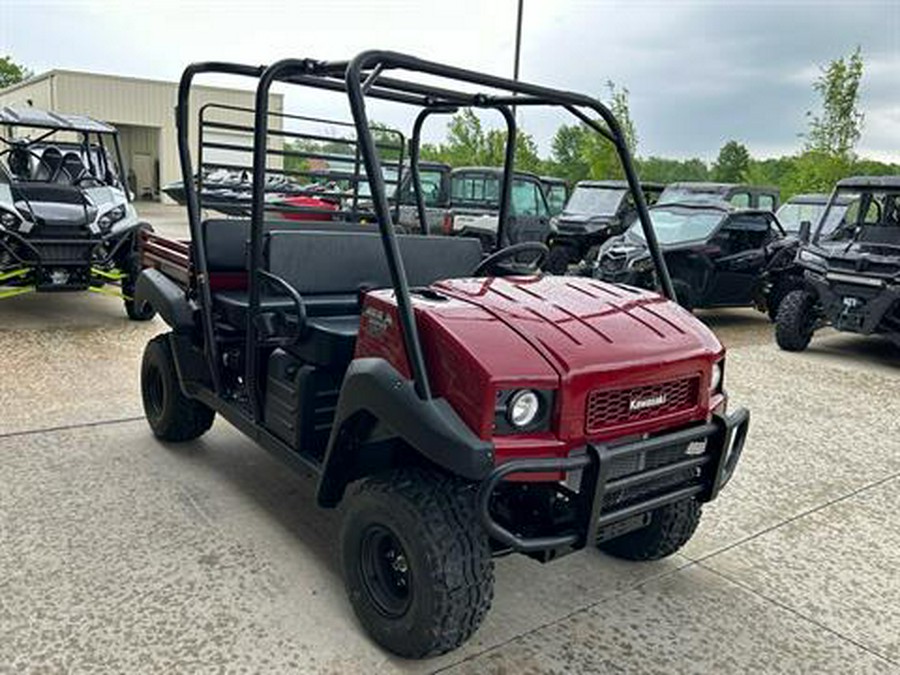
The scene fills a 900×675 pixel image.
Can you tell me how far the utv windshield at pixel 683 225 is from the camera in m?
8.32

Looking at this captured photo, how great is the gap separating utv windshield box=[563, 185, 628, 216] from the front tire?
10042 mm

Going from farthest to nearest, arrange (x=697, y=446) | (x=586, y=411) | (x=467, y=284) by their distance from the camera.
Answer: (x=467, y=284) < (x=697, y=446) < (x=586, y=411)

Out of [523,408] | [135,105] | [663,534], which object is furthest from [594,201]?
[135,105]

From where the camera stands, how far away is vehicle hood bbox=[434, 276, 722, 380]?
210cm

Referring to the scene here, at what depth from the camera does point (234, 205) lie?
11.3ft

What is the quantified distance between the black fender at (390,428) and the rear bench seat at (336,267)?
47 cm

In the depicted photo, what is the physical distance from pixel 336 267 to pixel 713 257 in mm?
6026

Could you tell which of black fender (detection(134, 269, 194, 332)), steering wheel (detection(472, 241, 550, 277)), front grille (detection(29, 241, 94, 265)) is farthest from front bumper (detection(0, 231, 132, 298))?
steering wheel (detection(472, 241, 550, 277))

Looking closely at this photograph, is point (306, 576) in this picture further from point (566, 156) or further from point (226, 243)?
point (566, 156)

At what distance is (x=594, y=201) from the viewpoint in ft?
39.5

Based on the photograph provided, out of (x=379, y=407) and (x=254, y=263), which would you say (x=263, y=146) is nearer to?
(x=254, y=263)

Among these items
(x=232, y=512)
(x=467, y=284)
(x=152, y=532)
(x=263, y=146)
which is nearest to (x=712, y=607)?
(x=467, y=284)

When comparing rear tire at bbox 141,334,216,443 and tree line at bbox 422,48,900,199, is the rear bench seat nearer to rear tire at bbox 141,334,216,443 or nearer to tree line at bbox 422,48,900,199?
rear tire at bbox 141,334,216,443

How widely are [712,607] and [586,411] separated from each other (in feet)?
3.49
